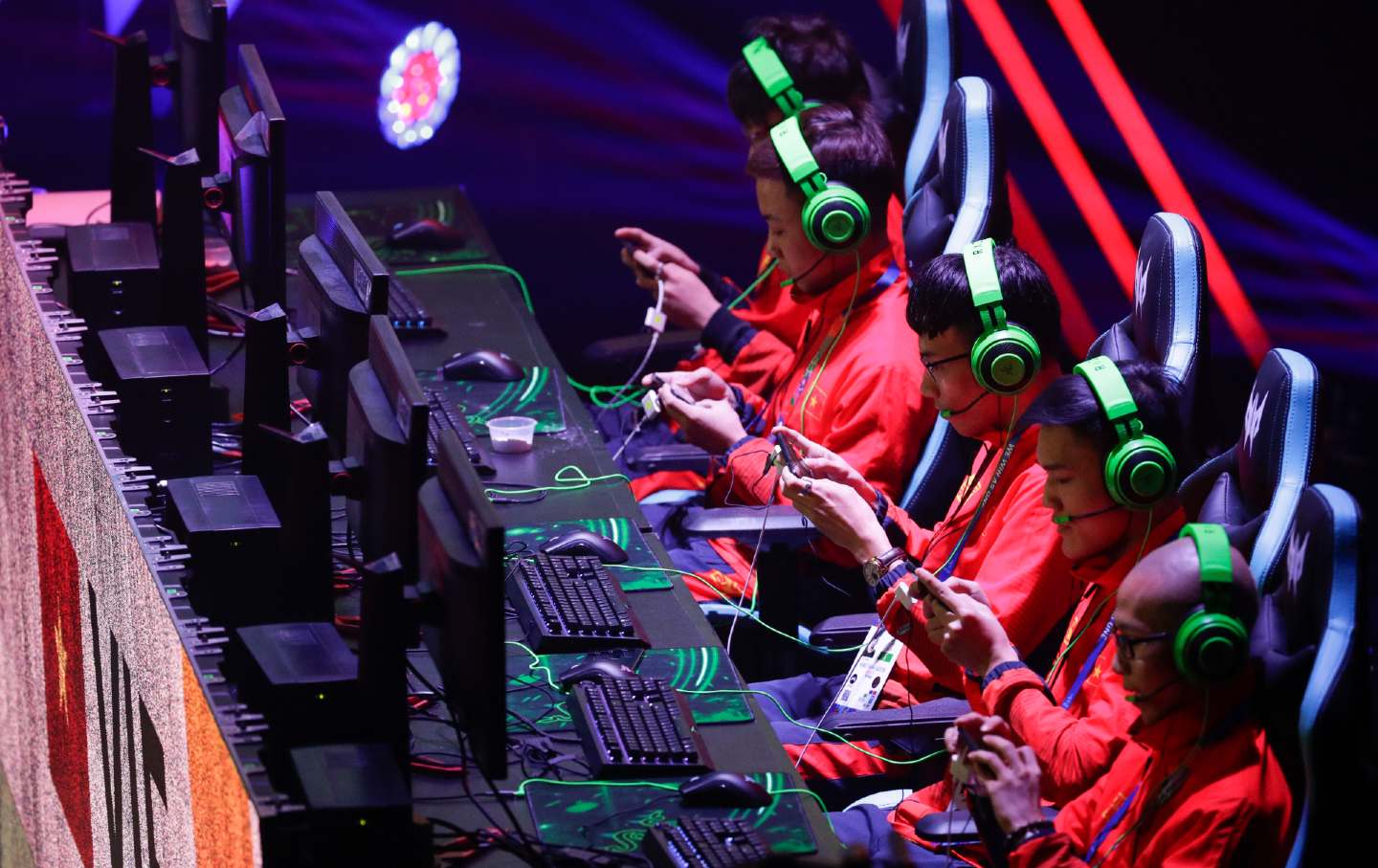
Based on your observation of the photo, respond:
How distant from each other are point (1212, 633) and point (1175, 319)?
636 mm

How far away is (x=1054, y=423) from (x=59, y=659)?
5.07ft

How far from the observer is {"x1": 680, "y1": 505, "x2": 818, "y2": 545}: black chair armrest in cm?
314

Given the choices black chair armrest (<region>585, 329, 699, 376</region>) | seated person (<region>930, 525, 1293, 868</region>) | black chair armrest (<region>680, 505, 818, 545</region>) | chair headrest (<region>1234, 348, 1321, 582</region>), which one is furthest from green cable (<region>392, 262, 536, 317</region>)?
seated person (<region>930, 525, 1293, 868</region>)

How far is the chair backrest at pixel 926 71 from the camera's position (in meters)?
3.63

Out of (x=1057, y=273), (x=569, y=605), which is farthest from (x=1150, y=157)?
(x=569, y=605)

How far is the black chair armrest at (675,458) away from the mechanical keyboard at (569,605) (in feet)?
2.41

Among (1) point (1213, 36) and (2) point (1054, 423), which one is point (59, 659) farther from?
(1) point (1213, 36)

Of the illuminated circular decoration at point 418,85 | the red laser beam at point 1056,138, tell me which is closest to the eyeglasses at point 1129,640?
the red laser beam at point 1056,138

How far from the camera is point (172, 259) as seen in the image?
3016 mm

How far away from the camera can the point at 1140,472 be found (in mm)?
2311

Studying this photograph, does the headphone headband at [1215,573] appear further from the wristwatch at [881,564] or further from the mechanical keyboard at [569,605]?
the mechanical keyboard at [569,605]

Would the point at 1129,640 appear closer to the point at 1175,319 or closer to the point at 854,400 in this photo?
the point at 1175,319

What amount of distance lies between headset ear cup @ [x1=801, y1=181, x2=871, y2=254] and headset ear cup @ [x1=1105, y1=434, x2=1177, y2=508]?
1.06m

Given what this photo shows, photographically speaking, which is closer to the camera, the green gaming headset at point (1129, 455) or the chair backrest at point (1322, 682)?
the chair backrest at point (1322, 682)
